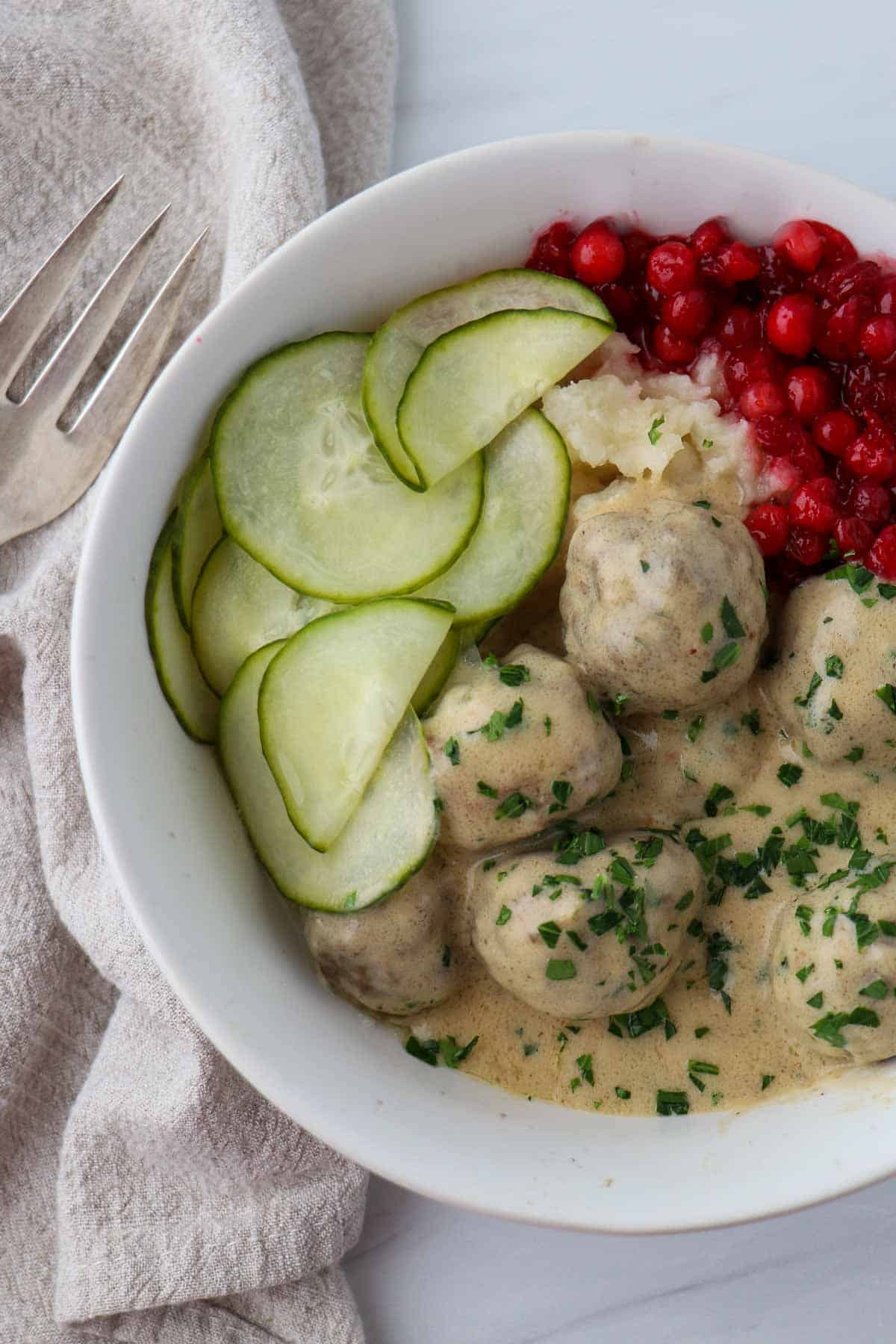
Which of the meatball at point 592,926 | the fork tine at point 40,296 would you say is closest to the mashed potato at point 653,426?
the meatball at point 592,926

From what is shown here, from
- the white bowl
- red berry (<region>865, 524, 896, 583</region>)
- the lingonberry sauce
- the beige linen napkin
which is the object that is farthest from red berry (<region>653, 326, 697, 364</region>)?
the beige linen napkin

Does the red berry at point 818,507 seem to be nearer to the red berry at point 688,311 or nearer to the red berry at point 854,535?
the red berry at point 854,535

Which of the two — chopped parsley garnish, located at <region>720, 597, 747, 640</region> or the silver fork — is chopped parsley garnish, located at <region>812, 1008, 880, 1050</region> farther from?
the silver fork

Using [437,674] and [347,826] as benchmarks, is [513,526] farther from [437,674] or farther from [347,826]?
[347,826]

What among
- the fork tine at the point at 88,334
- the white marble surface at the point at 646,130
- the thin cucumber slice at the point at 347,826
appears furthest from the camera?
the white marble surface at the point at 646,130

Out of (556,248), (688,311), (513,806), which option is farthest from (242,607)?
(688,311)

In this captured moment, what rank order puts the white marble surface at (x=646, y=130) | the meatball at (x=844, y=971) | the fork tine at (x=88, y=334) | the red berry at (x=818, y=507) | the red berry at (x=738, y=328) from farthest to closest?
the white marble surface at (x=646, y=130) < the fork tine at (x=88, y=334) < the red berry at (x=738, y=328) < the red berry at (x=818, y=507) < the meatball at (x=844, y=971)

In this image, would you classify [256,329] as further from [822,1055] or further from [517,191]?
[822,1055]
